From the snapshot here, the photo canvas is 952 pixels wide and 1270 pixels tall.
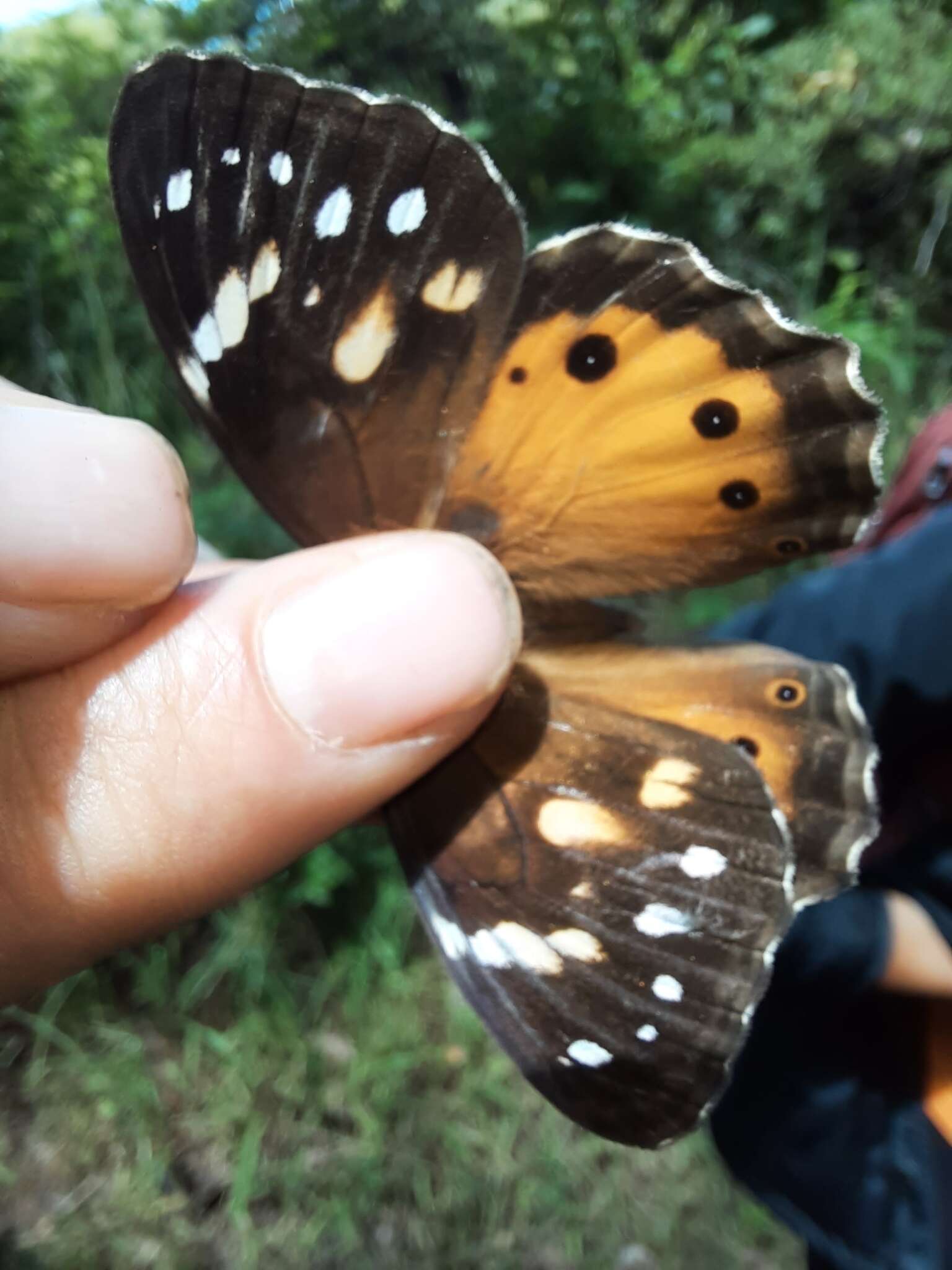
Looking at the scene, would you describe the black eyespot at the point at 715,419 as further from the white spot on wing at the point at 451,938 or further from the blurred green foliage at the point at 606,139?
the blurred green foliage at the point at 606,139

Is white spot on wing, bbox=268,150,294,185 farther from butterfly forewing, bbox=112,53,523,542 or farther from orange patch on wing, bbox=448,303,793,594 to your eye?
orange patch on wing, bbox=448,303,793,594

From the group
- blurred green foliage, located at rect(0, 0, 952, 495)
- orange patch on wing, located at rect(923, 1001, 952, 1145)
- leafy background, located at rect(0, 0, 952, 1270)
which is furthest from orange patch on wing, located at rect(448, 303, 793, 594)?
blurred green foliage, located at rect(0, 0, 952, 495)

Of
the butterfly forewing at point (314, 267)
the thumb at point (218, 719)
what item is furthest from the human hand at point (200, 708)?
the butterfly forewing at point (314, 267)

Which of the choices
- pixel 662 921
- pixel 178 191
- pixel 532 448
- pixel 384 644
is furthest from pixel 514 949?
pixel 178 191

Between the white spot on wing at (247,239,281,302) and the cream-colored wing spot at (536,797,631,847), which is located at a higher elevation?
the white spot on wing at (247,239,281,302)

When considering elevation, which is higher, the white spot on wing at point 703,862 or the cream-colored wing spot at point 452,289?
the cream-colored wing spot at point 452,289
